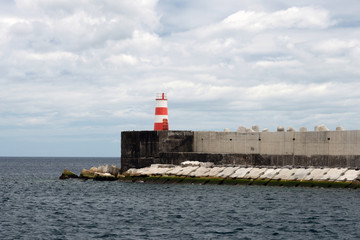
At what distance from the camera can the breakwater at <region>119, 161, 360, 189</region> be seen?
1019 inches

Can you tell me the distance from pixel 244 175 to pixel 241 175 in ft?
0.56

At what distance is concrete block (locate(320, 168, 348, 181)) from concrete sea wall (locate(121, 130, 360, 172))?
912mm

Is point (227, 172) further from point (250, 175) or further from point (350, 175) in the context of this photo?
point (350, 175)

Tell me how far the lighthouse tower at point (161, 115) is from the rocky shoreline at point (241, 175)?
8.93 feet

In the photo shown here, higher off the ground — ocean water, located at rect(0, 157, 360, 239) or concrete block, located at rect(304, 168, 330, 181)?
concrete block, located at rect(304, 168, 330, 181)

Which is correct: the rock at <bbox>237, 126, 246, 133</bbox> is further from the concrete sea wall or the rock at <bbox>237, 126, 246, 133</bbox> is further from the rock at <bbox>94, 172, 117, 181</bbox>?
the rock at <bbox>94, 172, 117, 181</bbox>

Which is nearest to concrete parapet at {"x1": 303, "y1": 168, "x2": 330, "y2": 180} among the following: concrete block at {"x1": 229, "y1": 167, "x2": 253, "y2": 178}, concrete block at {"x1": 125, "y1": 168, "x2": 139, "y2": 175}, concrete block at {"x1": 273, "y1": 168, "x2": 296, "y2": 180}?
concrete block at {"x1": 273, "y1": 168, "x2": 296, "y2": 180}

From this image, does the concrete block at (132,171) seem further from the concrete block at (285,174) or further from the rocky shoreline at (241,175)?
the concrete block at (285,174)

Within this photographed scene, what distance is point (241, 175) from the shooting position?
28.9 metres

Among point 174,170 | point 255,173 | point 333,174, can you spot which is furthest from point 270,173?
point 174,170

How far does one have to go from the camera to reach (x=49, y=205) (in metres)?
25.2

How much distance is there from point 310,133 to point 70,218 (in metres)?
13.4

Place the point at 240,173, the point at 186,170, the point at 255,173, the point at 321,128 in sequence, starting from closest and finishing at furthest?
1. the point at 255,173
2. the point at 321,128
3. the point at 240,173
4. the point at 186,170

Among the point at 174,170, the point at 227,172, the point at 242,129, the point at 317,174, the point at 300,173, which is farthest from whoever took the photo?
the point at 242,129
